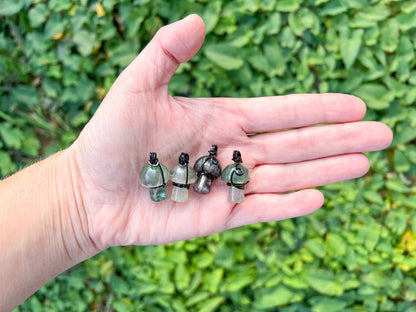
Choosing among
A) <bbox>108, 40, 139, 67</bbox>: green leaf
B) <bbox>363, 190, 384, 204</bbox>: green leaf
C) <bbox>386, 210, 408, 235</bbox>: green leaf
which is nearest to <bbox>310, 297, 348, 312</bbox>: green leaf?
<bbox>386, 210, 408, 235</bbox>: green leaf

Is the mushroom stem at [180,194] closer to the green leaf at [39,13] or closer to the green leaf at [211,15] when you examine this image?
the green leaf at [211,15]

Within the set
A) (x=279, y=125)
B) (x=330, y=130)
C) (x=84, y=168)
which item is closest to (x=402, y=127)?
(x=330, y=130)

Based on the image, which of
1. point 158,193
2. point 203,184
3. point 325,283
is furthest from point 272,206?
point 325,283

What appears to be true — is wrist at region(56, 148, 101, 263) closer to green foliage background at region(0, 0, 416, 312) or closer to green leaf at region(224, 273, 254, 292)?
green foliage background at region(0, 0, 416, 312)

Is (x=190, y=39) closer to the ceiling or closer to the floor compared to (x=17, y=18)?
closer to the floor

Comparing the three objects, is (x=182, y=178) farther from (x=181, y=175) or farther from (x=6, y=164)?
(x=6, y=164)

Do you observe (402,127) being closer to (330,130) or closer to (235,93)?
(330,130)

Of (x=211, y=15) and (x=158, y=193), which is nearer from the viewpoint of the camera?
(x=158, y=193)
